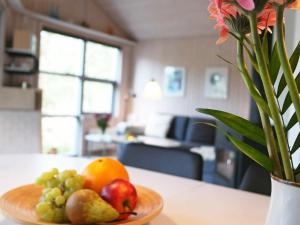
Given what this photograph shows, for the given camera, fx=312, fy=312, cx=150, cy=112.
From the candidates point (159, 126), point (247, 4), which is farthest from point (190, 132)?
point (247, 4)

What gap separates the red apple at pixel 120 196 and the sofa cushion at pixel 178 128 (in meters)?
5.20

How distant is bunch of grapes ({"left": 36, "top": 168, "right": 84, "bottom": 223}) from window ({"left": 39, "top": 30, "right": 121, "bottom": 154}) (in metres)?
4.90

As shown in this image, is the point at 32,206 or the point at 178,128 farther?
the point at 178,128

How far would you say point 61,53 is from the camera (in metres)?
5.71

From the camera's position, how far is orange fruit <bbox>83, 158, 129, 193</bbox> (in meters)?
0.79

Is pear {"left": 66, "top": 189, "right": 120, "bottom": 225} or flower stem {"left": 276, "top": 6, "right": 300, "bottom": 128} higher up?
flower stem {"left": 276, "top": 6, "right": 300, "bottom": 128}

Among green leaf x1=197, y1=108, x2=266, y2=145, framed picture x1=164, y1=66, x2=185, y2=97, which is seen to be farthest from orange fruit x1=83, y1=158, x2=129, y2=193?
framed picture x1=164, y1=66, x2=185, y2=97

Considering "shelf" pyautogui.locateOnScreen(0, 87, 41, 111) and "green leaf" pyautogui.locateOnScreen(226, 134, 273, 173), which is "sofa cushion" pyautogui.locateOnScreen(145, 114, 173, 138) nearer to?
"shelf" pyautogui.locateOnScreen(0, 87, 41, 111)

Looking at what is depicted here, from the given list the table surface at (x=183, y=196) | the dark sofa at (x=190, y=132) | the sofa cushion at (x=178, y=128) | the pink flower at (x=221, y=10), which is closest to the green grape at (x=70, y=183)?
the table surface at (x=183, y=196)

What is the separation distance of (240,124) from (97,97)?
5.97 meters

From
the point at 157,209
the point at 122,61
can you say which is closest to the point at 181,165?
the point at 157,209

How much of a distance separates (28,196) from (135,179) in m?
0.48

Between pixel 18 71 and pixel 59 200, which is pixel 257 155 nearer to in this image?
pixel 59 200

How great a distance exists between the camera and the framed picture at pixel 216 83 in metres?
5.75
